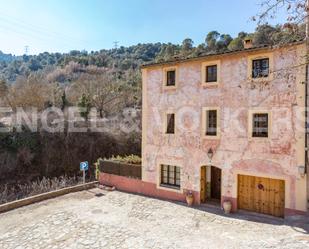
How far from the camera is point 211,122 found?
1509 cm

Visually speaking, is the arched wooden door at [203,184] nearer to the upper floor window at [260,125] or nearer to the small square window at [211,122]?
the small square window at [211,122]

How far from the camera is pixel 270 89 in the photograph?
42.8 ft

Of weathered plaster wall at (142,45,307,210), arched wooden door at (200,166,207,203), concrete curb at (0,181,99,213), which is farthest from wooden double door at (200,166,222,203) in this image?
concrete curb at (0,181,99,213)

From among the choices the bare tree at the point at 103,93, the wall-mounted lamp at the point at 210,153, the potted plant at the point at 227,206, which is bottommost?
the potted plant at the point at 227,206

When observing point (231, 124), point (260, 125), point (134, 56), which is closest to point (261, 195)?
point (260, 125)

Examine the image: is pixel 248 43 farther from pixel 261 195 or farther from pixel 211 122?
pixel 261 195

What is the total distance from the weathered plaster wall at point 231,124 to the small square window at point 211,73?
44 cm

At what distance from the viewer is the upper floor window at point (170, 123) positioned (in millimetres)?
16453

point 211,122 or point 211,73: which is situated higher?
point 211,73

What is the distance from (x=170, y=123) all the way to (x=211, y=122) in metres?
2.61

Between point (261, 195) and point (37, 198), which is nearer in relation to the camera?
point (261, 195)

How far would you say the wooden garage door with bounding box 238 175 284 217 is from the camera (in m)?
13.1

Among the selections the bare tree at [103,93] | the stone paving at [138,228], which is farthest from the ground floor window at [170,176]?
the bare tree at [103,93]

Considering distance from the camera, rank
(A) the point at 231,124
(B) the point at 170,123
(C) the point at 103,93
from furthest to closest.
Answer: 1. (C) the point at 103,93
2. (B) the point at 170,123
3. (A) the point at 231,124
